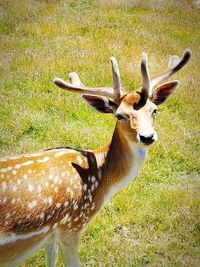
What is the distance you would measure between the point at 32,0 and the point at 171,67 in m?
11.0

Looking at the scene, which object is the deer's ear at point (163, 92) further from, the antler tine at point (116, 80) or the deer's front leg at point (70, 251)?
the deer's front leg at point (70, 251)

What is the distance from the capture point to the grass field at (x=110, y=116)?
6.34 meters

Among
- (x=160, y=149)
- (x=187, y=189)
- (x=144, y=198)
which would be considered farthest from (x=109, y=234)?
(x=160, y=149)

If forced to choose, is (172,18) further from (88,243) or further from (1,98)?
(88,243)

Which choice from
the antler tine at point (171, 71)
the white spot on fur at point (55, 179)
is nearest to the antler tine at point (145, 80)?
the antler tine at point (171, 71)

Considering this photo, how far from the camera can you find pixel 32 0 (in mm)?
15695

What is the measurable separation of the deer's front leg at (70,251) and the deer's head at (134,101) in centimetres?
115

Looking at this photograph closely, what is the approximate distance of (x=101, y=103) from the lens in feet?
17.3

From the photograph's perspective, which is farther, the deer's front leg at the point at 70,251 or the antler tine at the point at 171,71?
the antler tine at the point at 171,71

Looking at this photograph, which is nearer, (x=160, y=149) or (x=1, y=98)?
(x=160, y=149)

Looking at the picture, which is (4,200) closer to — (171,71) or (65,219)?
(65,219)

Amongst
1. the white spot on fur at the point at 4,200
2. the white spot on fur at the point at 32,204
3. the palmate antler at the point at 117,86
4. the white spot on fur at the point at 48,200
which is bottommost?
the white spot on fur at the point at 48,200

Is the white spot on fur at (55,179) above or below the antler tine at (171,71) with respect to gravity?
below

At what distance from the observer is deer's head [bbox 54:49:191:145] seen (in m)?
4.84
